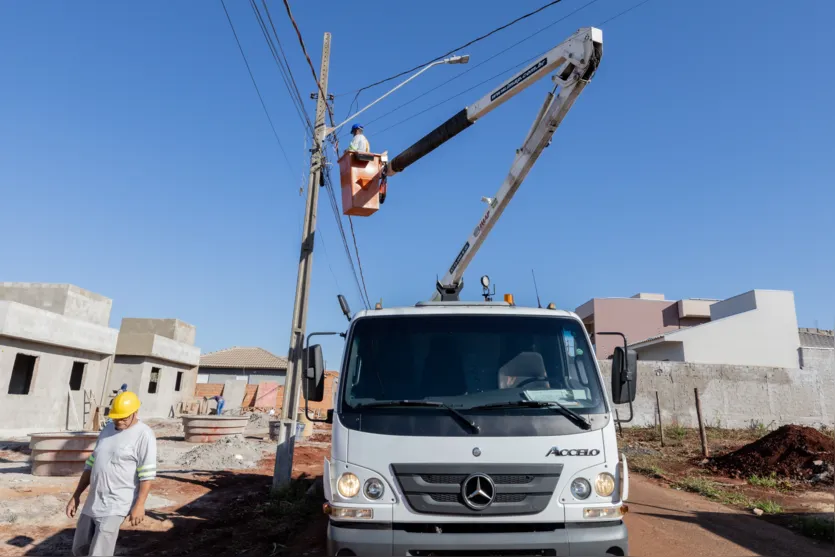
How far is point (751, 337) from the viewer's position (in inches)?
1134

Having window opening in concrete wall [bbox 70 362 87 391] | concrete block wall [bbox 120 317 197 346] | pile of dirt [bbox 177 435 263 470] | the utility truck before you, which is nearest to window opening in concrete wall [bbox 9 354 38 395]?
window opening in concrete wall [bbox 70 362 87 391]

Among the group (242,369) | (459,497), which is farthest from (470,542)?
(242,369)

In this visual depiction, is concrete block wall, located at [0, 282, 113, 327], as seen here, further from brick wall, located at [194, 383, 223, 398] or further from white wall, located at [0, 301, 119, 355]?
brick wall, located at [194, 383, 223, 398]

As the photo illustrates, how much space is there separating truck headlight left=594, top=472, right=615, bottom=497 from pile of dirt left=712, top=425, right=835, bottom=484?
A: 29.4ft

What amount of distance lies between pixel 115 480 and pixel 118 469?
0.08m

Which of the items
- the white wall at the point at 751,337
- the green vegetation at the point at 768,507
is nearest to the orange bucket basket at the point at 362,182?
the green vegetation at the point at 768,507

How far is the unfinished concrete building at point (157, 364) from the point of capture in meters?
24.3

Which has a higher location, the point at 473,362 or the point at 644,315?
the point at 644,315

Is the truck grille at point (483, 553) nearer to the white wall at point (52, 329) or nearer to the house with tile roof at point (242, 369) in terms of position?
the white wall at point (52, 329)

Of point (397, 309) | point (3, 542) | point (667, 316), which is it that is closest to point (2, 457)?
point (3, 542)

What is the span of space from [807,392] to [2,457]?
23542 millimetres

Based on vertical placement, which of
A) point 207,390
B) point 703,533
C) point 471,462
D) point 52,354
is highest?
point 52,354

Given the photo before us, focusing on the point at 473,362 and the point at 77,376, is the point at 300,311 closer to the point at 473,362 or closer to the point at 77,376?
the point at 473,362

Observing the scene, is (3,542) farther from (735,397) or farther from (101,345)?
(735,397)
